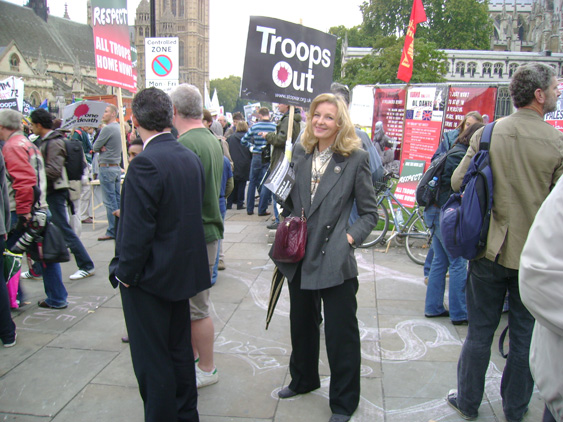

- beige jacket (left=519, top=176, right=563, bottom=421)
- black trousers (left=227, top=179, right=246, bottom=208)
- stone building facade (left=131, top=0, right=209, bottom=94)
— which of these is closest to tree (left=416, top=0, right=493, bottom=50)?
stone building facade (left=131, top=0, right=209, bottom=94)

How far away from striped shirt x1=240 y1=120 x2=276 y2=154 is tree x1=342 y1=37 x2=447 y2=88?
31.8m

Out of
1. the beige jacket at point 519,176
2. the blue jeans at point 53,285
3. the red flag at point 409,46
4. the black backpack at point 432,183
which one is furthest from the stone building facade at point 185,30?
the beige jacket at point 519,176

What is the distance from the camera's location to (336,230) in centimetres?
300

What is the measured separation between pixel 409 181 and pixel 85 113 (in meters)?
5.90

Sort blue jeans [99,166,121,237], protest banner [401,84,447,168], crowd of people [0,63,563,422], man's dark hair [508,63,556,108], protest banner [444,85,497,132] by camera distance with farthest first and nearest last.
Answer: protest banner [444,85,497,132] → protest banner [401,84,447,168] → blue jeans [99,166,121,237] → man's dark hair [508,63,556,108] → crowd of people [0,63,563,422]

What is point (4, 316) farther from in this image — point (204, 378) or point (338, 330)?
point (338, 330)

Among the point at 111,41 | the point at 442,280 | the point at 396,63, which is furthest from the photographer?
the point at 396,63

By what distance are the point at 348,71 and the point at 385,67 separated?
30.8 ft

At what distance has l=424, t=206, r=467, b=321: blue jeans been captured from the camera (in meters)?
4.54

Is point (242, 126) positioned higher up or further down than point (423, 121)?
further down

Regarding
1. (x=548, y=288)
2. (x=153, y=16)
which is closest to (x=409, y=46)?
(x=153, y=16)

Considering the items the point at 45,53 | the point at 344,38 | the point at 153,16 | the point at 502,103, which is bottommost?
the point at 502,103

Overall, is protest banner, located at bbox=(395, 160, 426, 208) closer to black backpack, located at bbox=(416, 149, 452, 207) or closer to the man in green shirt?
black backpack, located at bbox=(416, 149, 452, 207)

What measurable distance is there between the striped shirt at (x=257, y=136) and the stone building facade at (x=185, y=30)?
3071 inches
